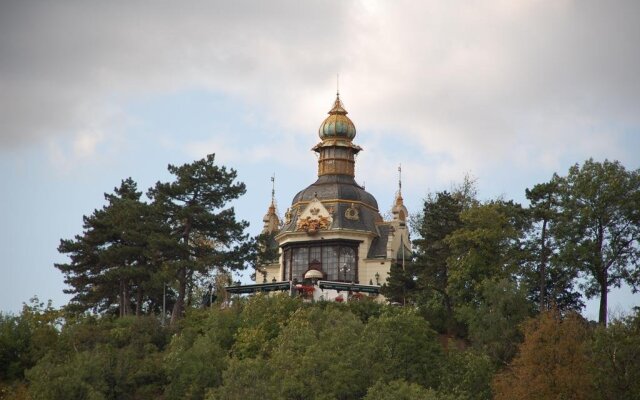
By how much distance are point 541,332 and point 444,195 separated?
65.0 ft

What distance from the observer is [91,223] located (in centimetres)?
7425

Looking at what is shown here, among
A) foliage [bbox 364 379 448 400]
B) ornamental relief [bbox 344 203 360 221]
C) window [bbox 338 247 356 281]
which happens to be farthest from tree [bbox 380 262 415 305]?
foliage [bbox 364 379 448 400]

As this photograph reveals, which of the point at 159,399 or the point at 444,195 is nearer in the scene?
the point at 159,399

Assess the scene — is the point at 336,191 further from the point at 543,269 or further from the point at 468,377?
the point at 468,377

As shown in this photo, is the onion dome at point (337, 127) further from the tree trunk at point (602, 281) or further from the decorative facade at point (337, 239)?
the tree trunk at point (602, 281)

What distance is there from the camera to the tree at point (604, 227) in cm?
6369

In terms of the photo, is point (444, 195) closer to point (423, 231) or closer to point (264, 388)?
point (423, 231)

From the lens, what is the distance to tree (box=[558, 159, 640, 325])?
209 ft

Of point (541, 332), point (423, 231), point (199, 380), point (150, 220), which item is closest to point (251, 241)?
point (150, 220)

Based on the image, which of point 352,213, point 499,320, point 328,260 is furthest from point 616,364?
point 352,213

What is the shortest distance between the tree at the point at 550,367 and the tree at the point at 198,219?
23.1 metres

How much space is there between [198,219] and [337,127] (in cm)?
2114

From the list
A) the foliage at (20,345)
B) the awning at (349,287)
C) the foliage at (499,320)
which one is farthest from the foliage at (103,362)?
the foliage at (499,320)

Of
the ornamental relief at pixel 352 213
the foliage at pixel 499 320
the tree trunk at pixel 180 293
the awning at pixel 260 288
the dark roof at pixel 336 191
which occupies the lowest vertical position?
the foliage at pixel 499 320
